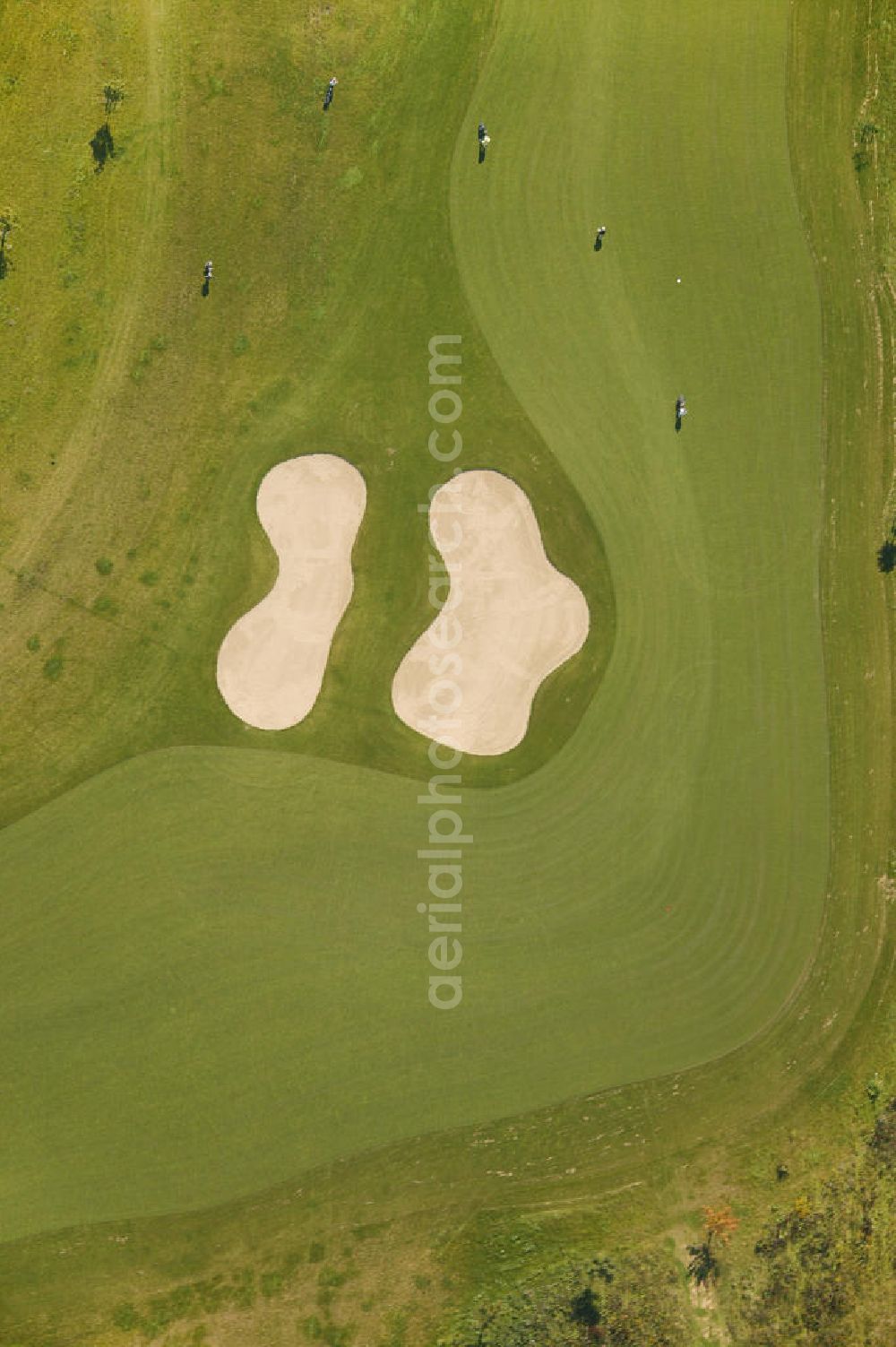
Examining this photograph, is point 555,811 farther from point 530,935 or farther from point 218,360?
point 218,360

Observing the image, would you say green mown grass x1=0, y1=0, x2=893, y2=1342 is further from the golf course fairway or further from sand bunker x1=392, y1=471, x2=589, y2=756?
sand bunker x1=392, y1=471, x2=589, y2=756

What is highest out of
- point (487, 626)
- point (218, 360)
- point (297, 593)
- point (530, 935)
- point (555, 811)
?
point (218, 360)

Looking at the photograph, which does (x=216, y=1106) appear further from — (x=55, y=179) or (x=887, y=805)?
(x=55, y=179)

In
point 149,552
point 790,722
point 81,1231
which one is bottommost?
point 81,1231

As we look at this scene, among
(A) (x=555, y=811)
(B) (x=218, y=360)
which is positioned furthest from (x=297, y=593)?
(A) (x=555, y=811)

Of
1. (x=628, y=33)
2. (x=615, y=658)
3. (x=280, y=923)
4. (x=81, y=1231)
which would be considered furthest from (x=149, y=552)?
(x=628, y=33)

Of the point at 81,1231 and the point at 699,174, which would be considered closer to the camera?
the point at 81,1231

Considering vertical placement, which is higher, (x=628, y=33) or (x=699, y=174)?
(x=628, y=33)
